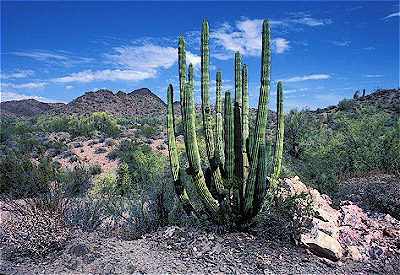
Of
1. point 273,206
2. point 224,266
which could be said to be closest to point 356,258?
point 273,206

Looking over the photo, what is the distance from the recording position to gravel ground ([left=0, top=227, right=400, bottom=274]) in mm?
3924

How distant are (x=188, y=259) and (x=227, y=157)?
2161 millimetres

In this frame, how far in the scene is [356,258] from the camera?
4.45 metres

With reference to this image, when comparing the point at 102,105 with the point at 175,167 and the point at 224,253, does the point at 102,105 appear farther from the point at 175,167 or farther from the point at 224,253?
the point at 224,253

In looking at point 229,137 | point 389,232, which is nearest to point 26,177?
point 229,137

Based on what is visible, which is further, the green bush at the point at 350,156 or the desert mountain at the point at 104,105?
the desert mountain at the point at 104,105

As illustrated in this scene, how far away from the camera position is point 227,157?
5.25 m

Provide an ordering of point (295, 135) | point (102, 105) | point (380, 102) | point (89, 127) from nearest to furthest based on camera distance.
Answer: point (295, 135)
point (89, 127)
point (380, 102)
point (102, 105)

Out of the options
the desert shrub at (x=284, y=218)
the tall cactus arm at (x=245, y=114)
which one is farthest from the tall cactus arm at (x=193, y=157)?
the tall cactus arm at (x=245, y=114)

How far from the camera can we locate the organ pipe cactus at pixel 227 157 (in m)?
5.05

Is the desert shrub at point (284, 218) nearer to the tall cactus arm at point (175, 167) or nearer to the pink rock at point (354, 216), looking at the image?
the pink rock at point (354, 216)

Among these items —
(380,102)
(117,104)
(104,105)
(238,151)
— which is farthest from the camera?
(117,104)

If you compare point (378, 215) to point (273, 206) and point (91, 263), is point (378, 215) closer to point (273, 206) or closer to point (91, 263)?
point (273, 206)

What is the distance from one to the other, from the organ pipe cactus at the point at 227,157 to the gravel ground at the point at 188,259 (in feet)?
2.07
